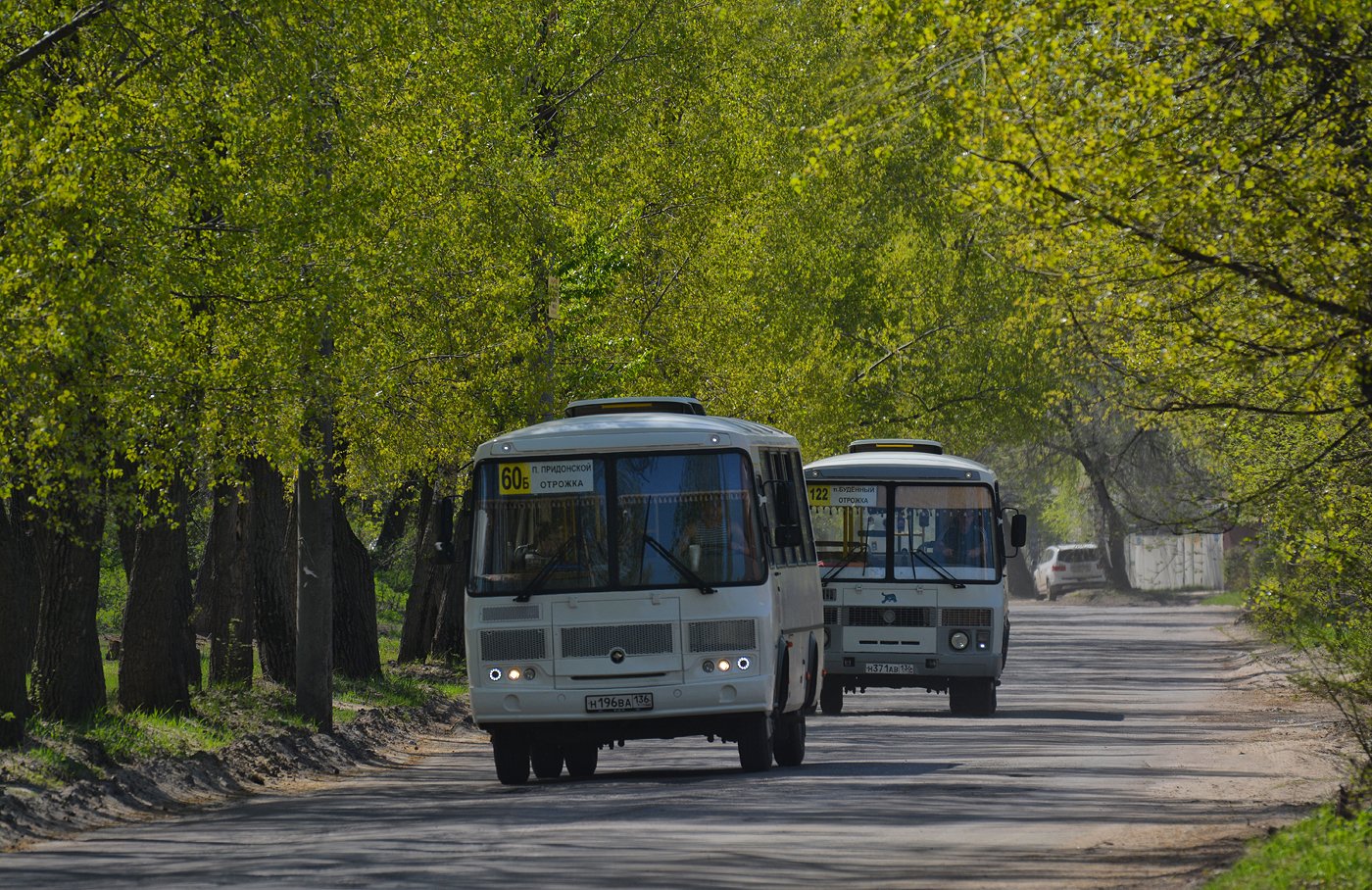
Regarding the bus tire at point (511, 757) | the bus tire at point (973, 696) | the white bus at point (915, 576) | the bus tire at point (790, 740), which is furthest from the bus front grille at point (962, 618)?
the bus tire at point (511, 757)

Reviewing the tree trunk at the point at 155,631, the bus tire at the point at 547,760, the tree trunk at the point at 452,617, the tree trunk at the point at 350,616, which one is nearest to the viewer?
the bus tire at the point at 547,760

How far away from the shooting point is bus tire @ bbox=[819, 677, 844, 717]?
88.5 ft

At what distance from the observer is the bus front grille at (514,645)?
57.0 feet

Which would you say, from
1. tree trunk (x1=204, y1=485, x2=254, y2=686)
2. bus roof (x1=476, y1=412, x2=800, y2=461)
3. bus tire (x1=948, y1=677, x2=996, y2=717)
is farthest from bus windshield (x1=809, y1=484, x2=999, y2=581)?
bus roof (x1=476, y1=412, x2=800, y2=461)

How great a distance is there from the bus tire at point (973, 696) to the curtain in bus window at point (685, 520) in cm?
940

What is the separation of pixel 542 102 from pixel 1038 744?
16409 mm

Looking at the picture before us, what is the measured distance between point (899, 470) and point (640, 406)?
23.1ft

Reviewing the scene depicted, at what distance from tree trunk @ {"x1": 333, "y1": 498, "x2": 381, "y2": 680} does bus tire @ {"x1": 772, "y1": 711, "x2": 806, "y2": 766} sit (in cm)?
1127

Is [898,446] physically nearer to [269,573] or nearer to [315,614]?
[269,573]

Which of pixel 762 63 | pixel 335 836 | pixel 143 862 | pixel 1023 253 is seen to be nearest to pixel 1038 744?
pixel 1023 253

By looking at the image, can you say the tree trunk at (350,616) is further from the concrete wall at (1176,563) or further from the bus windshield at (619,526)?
the concrete wall at (1176,563)

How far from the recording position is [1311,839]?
37.6ft

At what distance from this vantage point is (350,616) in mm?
29156

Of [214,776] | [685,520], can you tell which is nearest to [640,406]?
[685,520]
